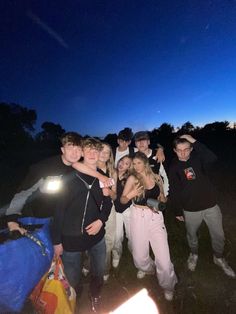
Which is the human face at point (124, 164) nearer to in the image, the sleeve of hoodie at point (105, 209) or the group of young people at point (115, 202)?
the group of young people at point (115, 202)

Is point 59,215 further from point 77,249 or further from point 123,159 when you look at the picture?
point 123,159

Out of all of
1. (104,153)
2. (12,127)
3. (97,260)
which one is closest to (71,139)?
(104,153)

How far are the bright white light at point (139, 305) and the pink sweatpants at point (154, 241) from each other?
1.18ft

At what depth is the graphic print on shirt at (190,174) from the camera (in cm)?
388

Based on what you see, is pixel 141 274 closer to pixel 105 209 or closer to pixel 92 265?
pixel 92 265

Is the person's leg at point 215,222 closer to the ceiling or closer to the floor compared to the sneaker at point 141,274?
closer to the ceiling

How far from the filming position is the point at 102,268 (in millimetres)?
3156

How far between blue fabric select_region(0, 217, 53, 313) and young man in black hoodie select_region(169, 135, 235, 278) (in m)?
2.48

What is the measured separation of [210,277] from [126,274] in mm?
1563

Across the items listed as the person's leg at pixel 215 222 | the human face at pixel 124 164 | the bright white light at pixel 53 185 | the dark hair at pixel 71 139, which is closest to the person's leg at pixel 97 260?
the bright white light at pixel 53 185

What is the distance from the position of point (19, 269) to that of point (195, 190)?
2.91 m

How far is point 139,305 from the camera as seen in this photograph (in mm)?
3604

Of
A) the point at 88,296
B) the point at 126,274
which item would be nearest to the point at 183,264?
the point at 126,274

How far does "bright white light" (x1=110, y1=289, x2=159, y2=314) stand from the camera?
335 cm
